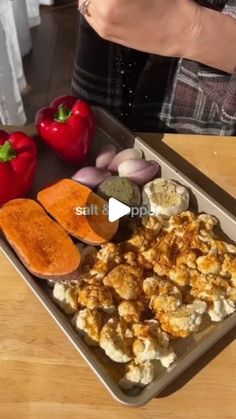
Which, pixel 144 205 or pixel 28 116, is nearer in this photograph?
pixel 144 205

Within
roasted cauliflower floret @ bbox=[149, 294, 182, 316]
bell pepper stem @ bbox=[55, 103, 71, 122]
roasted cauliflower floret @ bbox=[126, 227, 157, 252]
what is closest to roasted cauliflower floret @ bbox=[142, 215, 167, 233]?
roasted cauliflower floret @ bbox=[126, 227, 157, 252]

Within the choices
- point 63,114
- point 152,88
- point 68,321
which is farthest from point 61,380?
point 152,88

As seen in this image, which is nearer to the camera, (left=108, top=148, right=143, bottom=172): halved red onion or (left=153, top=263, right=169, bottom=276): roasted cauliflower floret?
(left=153, top=263, right=169, bottom=276): roasted cauliflower floret

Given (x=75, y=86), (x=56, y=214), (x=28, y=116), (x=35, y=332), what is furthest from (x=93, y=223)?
(x=28, y=116)

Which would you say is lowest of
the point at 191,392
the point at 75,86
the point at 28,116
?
the point at 28,116

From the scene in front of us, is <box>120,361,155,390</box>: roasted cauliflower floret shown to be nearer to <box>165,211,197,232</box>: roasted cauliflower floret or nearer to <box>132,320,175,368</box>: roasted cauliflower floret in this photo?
<box>132,320,175,368</box>: roasted cauliflower floret

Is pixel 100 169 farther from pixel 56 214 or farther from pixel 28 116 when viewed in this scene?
pixel 28 116

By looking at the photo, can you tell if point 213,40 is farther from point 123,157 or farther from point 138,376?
point 138,376
